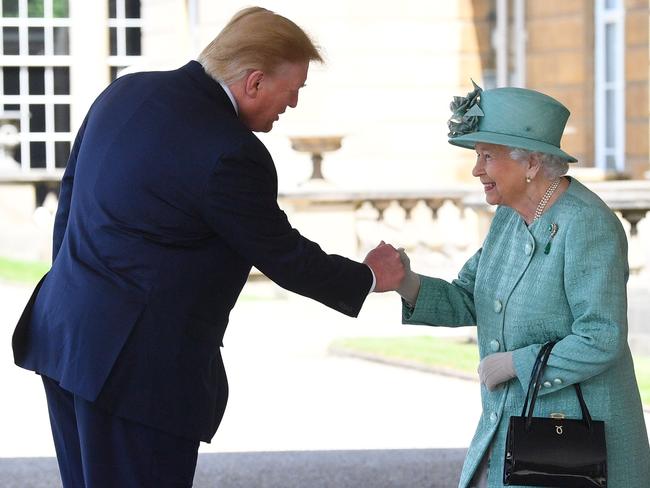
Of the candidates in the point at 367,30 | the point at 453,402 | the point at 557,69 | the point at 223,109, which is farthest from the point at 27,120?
the point at 223,109

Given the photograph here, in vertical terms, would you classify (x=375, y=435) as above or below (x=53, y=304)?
below

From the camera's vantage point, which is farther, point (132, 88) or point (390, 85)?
point (390, 85)

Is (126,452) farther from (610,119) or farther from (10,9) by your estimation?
(10,9)

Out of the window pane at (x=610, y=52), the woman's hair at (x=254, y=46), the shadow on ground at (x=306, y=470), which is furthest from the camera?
the window pane at (x=610, y=52)

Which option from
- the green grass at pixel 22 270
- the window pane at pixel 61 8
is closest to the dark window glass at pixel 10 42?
the window pane at pixel 61 8

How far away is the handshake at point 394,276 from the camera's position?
3801mm

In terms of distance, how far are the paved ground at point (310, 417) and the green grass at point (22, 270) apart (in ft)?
9.80

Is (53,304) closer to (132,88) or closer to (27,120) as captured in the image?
(132,88)

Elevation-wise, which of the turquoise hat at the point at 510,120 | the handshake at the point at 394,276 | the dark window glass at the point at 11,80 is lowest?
the dark window glass at the point at 11,80

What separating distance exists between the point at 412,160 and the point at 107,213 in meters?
13.6

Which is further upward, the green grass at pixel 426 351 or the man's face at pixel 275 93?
the man's face at pixel 275 93

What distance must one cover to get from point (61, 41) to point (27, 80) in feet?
2.51

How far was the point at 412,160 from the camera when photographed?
55.4 ft

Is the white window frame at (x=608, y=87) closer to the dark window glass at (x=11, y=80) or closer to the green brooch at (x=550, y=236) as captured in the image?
the dark window glass at (x=11, y=80)
